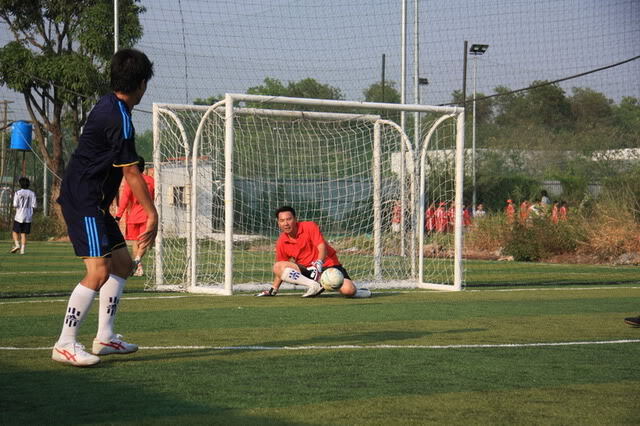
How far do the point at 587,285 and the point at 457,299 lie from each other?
12.3 feet

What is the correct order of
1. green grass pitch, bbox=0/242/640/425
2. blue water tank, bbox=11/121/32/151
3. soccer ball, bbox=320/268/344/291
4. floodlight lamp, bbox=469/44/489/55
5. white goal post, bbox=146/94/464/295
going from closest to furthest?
1. green grass pitch, bbox=0/242/640/425
2. soccer ball, bbox=320/268/344/291
3. white goal post, bbox=146/94/464/295
4. blue water tank, bbox=11/121/32/151
5. floodlight lamp, bbox=469/44/489/55

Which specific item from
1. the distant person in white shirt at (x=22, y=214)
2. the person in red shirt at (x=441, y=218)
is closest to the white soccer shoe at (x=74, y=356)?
the person in red shirt at (x=441, y=218)

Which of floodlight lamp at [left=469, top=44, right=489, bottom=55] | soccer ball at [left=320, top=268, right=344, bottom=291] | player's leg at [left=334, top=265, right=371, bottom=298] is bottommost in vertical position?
player's leg at [left=334, top=265, right=371, bottom=298]

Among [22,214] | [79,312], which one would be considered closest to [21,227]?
[22,214]

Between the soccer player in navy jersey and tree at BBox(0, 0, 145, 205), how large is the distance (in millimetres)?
25008

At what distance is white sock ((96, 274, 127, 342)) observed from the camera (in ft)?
20.6

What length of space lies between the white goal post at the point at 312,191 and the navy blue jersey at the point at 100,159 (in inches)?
235

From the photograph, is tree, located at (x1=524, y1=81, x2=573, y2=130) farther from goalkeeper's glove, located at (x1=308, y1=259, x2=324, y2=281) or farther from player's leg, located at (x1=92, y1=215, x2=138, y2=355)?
player's leg, located at (x1=92, y1=215, x2=138, y2=355)

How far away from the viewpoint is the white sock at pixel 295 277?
450 inches

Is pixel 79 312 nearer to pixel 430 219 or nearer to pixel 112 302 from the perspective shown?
pixel 112 302

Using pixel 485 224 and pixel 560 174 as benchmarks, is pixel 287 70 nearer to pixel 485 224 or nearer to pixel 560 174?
pixel 485 224

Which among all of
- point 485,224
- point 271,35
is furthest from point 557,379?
point 485,224

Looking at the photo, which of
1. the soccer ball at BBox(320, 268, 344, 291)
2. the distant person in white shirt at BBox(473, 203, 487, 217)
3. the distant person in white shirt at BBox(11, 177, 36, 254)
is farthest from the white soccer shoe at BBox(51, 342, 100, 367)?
the distant person in white shirt at BBox(473, 203, 487, 217)

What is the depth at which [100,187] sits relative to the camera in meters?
5.96
